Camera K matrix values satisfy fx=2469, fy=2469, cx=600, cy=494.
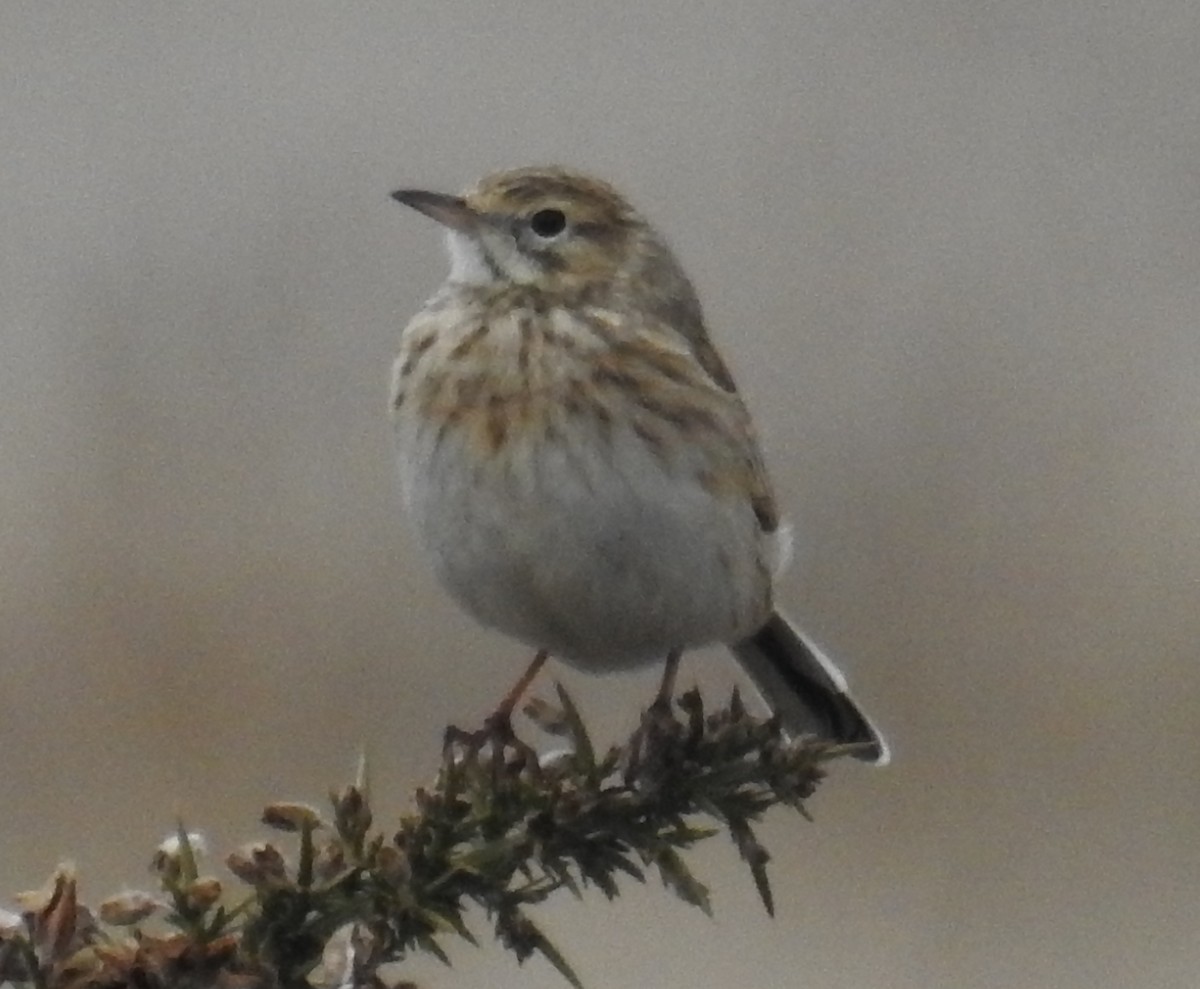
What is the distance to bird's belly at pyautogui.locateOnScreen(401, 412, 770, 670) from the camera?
10.9ft

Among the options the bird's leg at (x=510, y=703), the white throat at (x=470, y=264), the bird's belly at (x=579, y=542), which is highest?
the white throat at (x=470, y=264)

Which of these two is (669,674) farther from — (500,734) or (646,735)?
(646,735)

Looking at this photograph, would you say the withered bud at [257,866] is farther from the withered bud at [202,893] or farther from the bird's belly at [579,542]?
the bird's belly at [579,542]

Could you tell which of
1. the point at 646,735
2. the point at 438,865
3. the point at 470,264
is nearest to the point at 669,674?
the point at 470,264

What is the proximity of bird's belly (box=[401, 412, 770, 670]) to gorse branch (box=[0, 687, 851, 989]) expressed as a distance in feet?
3.32

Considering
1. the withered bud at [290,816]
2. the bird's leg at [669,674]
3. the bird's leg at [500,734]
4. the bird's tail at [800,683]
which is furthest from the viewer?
the bird's tail at [800,683]

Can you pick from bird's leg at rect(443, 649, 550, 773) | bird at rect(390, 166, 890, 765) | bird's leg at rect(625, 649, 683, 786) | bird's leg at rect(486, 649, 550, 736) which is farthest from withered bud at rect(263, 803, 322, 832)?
bird at rect(390, 166, 890, 765)

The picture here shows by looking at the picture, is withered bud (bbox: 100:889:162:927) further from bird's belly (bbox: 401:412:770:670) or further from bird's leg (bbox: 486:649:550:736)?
bird's belly (bbox: 401:412:770:670)

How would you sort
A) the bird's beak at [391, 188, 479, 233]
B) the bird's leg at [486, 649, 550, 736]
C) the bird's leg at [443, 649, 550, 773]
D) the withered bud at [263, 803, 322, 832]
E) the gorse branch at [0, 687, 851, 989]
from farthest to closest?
the bird's beak at [391, 188, 479, 233], the bird's leg at [486, 649, 550, 736], the bird's leg at [443, 649, 550, 773], the withered bud at [263, 803, 322, 832], the gorse branch at [0, 687, 851, 989]

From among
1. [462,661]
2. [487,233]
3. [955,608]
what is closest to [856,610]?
[955,608]

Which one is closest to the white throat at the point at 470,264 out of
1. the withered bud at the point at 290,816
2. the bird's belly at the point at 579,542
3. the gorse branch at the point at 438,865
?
the bird's belly at the point at 579,542

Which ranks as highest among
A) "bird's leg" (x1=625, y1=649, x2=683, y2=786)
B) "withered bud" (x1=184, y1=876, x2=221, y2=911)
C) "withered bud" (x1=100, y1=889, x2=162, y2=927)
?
"bird's leg" (x1=625, y1=649, x2=683, y2=786)

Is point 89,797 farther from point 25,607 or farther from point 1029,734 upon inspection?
point 1029,734

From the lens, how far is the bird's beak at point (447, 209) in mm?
3777
